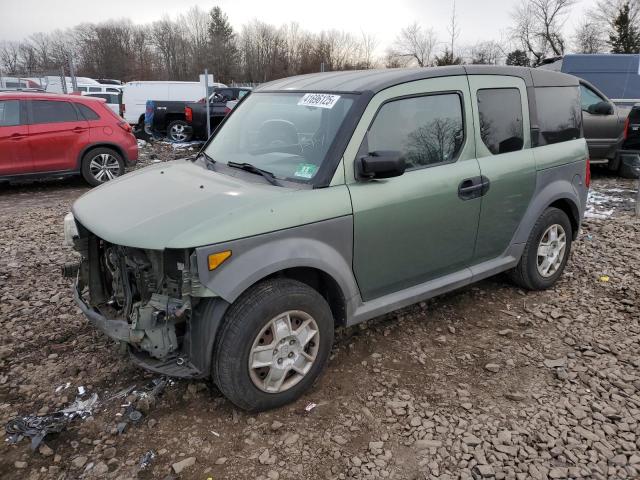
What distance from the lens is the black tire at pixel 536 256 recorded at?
4.36 meters

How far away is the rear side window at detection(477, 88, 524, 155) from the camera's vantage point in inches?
152

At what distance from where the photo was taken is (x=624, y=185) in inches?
381

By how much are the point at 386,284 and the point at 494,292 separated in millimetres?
1737

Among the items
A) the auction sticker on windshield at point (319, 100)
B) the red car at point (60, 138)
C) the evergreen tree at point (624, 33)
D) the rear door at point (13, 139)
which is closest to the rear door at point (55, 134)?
the red car at point (60, 138)

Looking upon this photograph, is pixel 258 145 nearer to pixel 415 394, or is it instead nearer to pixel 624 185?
pixel 415 394

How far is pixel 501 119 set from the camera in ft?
13.1

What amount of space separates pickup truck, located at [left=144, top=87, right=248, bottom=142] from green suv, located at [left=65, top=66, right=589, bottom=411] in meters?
12.1

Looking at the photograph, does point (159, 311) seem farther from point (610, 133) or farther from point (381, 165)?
point (610, 133)

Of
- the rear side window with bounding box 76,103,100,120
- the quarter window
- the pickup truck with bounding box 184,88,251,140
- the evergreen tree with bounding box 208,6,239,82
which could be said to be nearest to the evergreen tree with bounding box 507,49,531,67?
the evergreen tree with bounding box 208,6,239,82

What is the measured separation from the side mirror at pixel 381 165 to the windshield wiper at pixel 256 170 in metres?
0.54

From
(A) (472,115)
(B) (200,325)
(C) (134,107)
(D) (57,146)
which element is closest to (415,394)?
(B) (200,325)

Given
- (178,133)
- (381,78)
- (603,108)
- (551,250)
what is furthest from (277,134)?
(178,133)

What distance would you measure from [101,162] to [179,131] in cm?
639

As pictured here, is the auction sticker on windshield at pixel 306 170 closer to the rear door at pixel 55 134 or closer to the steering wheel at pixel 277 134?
the steering wheel at pixel 277 134
